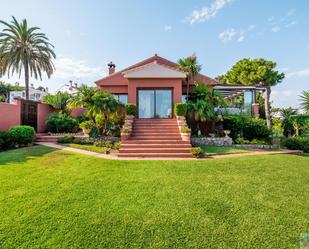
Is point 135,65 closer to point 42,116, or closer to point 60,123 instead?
point 60,123

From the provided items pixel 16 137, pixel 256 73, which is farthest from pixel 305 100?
pixel 16 137

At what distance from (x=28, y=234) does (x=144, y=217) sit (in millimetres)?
2269

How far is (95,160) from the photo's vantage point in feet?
30.4

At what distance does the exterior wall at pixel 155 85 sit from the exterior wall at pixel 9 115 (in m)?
8.55

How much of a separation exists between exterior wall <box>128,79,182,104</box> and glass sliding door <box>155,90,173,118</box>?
47 centimetres

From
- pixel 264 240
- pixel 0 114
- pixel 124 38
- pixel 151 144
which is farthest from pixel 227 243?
pixel 124 38

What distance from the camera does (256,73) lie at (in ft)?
94.6

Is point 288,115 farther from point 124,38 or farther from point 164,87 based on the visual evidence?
point 124,38

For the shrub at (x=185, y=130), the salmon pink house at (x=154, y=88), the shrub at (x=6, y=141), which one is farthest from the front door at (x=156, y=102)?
the shrub at (x=6, y=141)

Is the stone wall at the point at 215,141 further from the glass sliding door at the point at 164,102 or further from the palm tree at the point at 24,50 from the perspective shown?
the palm tree at the point at 24,50

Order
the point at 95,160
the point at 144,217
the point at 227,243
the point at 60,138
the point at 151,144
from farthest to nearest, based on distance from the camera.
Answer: the point at 60,138 < the point at 151,144 < the point at 95,160 < the point at 144,217 < the point at 227,243

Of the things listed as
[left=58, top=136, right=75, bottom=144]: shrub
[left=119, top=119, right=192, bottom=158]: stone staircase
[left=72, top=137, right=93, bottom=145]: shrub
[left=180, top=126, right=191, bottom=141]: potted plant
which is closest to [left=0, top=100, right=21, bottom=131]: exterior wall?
[left=58, top=136, right=75, bottom=144]: shrub

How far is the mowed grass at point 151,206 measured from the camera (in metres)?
3.72

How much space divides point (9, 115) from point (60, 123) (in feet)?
13.6
